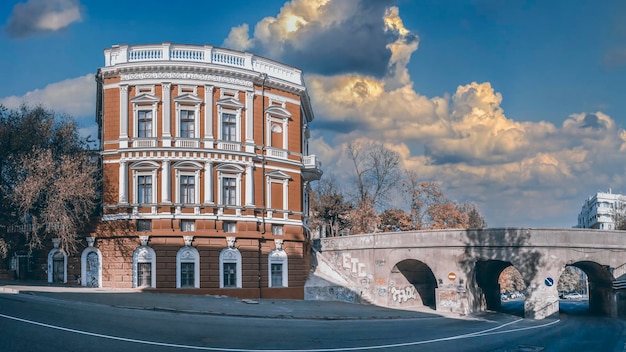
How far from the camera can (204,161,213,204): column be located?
128 ft

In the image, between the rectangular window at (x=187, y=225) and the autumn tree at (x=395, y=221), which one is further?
the autumn tree at (x=395, y=221)

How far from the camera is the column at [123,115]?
38.3 metres

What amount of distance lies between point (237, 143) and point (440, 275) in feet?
51.2

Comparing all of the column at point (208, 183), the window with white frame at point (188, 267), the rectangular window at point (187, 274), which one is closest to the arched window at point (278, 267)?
the window with white frame at point (188, 267)

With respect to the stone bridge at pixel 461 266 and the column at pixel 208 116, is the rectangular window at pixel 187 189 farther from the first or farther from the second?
the stone bridge at pixel 461 266

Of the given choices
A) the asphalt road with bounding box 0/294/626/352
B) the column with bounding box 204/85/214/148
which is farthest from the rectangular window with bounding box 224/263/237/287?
the asphalt road with bounding box 0/294/626/352

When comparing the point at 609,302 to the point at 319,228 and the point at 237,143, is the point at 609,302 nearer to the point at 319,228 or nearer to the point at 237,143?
the point at 237,143

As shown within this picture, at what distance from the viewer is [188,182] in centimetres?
3897

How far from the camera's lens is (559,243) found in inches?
1506

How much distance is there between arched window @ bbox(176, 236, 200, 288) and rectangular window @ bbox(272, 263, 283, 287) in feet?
18.0

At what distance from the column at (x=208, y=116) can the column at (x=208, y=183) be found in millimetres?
1273

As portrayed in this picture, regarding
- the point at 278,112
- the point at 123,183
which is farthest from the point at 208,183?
the point at 278,112

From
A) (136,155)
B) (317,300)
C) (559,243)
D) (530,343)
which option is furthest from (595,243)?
(136,155)

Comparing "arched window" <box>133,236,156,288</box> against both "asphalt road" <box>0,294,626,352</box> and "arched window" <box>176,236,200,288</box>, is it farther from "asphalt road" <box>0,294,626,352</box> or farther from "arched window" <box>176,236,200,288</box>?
"asphalt road" <box>0,294,626,352</box>
